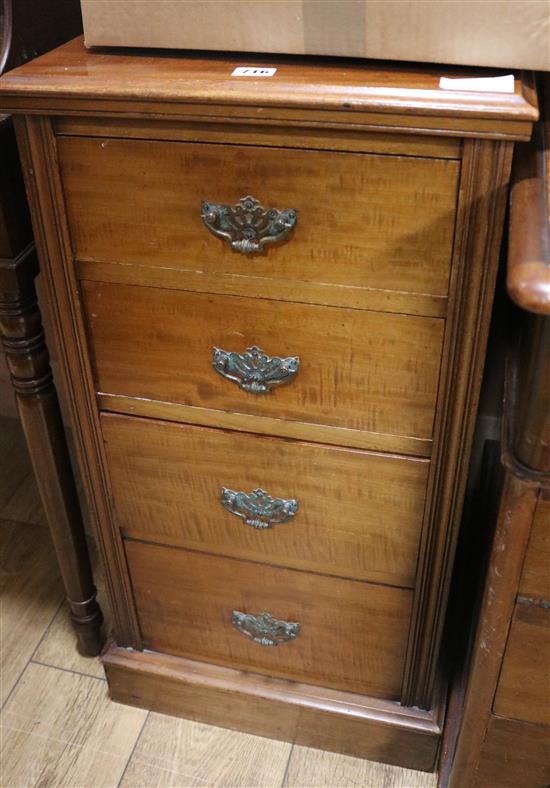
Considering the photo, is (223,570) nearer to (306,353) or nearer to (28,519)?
A: (306,353)

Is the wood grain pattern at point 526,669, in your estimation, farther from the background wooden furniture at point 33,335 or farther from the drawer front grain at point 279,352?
the background wooden furniture at point 33,335

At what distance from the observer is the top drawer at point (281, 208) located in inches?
30.5

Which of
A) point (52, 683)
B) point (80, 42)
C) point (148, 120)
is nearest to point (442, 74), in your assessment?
point (148, 120)

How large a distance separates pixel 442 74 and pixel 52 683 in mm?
1038

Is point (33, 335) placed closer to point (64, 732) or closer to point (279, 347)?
point (279, 347)

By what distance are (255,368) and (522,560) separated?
0.33 metres

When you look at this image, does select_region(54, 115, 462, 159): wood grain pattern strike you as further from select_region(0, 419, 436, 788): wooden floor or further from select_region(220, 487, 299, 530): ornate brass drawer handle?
select_region(0, 419, 436, 788): wooden floor

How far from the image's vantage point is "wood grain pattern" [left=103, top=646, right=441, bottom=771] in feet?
3.85

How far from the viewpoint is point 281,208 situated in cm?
81

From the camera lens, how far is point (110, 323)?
943 millimetres

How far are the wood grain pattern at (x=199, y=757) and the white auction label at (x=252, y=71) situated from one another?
3.02 feet

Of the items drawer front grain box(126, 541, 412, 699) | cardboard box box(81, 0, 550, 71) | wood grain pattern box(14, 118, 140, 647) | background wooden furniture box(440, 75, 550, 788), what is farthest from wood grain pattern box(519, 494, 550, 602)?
wood grain pattern box(14, 118, 140, 647)

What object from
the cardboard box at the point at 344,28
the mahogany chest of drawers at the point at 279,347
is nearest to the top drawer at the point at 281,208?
the mahogany chest of drawers at the point at 279,347

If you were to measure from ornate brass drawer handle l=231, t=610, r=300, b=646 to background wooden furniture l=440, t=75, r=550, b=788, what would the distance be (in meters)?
0.26
